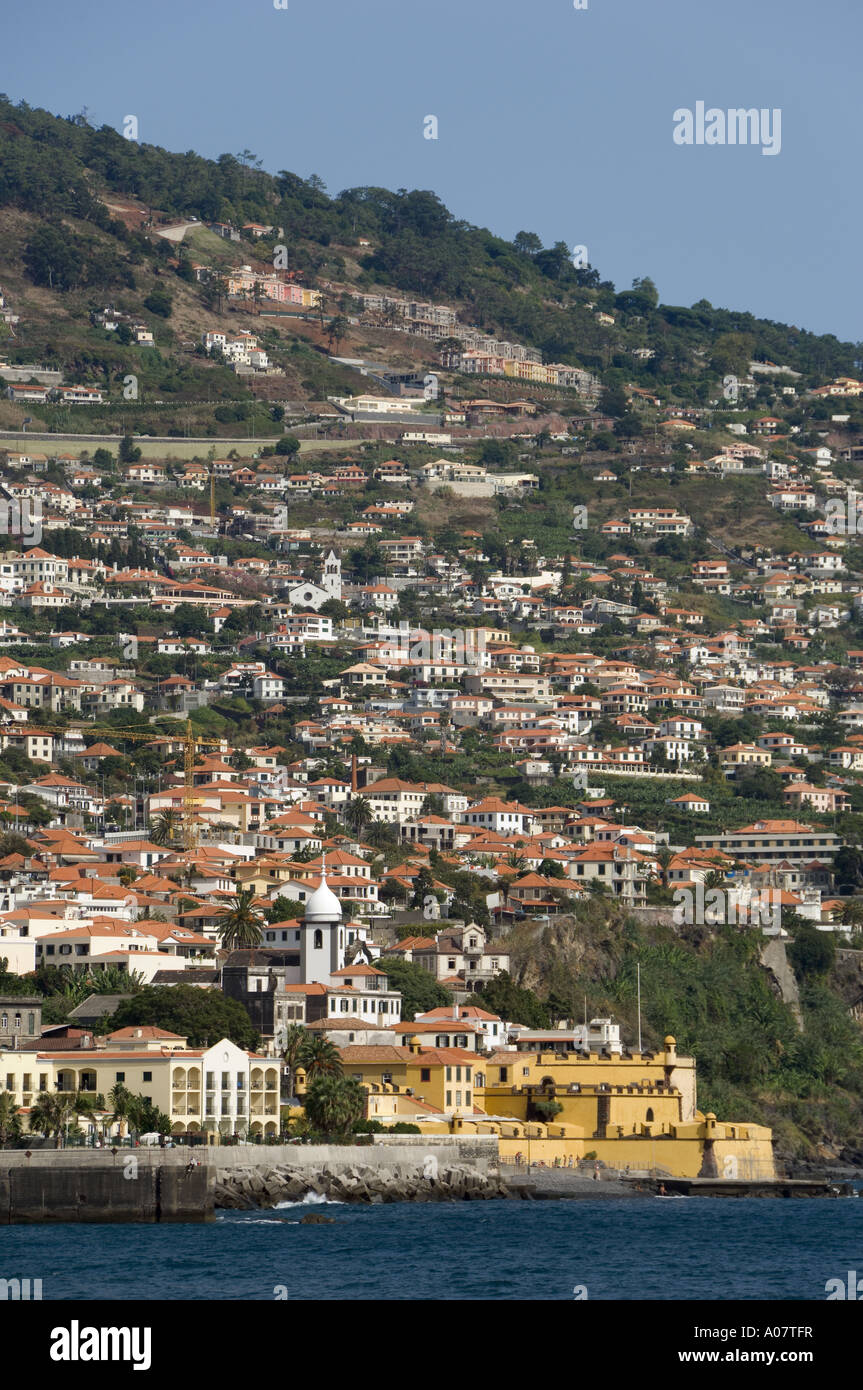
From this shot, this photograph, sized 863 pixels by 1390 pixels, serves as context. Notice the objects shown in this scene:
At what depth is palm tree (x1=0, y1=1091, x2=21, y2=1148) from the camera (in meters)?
59.1

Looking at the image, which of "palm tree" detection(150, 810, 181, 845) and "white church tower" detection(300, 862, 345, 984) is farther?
"palm tree" detection(150, 810, 181, 845)

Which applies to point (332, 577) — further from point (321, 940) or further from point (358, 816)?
point (321, 940)

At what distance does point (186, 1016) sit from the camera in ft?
235

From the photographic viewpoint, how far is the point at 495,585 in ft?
568

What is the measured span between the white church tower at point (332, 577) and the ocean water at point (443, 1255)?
103966 mm

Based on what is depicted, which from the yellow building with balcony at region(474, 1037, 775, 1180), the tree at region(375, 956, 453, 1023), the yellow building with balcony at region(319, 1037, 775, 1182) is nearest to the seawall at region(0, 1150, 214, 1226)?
the yellow building with balcony at region(319, 1037, 775, 1182)

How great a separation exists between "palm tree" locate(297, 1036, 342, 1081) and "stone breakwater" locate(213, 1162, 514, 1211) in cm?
482

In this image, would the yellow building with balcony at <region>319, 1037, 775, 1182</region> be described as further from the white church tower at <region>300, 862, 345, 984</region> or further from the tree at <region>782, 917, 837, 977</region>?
the tree at <region>782, 917, 837, 977</region>

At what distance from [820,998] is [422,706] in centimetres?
4686

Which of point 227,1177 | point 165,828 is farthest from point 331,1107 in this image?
point 165,828

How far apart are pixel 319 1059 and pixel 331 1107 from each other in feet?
13.6

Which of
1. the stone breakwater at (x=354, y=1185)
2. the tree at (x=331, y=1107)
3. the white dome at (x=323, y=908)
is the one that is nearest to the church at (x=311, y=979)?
the white dome at (x=323, y=908)

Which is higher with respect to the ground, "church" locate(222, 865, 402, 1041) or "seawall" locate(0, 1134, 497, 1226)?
"church" locate(222, 865, 402, 1041)

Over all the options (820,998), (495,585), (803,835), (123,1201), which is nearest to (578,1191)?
(123,1201)
